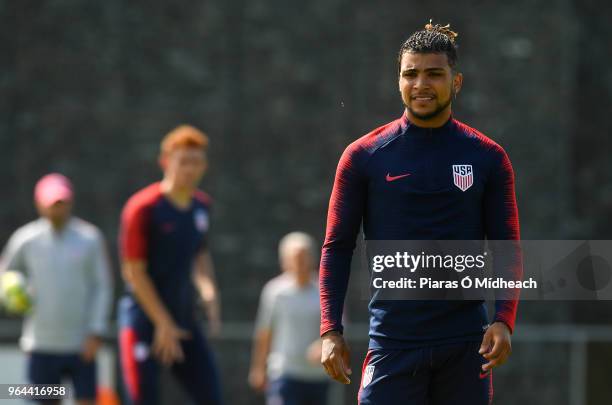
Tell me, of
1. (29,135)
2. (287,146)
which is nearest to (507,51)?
(287,146)

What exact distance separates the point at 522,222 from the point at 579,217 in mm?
650

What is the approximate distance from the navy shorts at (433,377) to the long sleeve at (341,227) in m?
0.27

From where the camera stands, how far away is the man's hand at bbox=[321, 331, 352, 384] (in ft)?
15.0

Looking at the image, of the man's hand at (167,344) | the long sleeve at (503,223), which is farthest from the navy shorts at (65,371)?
the long sleeve at (503,223)

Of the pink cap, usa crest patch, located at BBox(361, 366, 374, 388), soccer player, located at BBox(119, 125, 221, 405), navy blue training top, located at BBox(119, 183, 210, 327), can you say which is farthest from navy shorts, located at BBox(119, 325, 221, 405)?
usa crest patch, located at BBox(361, 366, 374, 388)

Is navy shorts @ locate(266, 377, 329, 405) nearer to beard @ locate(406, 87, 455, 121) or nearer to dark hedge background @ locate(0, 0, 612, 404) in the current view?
dark hedge background @ locate(0, 0, 612, 404)

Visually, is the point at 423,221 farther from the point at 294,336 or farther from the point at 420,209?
the point at 294,336

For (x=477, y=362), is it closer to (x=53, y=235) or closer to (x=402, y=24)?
(x=53, y=235)

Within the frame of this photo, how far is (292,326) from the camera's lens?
10.2 m

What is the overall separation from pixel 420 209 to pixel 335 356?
652 mm

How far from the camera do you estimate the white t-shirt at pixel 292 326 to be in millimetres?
10062

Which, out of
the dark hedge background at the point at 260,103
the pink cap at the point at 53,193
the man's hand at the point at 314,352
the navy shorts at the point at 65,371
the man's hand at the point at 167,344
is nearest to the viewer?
the man's hand at the point at 167,344

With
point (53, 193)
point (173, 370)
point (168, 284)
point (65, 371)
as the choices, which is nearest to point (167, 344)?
point (173, 370)

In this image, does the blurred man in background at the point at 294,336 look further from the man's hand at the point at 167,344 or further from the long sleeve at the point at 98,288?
the man's hand at the point at 167,344
